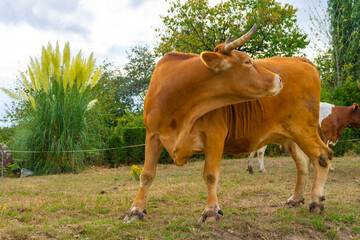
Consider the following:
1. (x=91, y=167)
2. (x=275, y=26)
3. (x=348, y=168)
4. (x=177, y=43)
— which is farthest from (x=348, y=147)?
(x=91, y=167)

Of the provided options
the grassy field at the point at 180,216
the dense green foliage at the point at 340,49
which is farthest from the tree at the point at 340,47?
the grassy field at the point at 180,216

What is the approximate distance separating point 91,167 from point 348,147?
10009 mm

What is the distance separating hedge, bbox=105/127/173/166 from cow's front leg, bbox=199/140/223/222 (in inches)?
320

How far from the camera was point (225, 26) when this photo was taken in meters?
17.3

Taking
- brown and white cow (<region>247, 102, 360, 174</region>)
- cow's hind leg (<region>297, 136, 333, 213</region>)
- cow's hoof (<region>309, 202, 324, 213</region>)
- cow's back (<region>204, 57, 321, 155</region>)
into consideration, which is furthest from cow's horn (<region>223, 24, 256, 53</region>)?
brown and white cow (<region>247, 102, 360, 174</region>)

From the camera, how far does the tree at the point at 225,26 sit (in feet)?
54.7

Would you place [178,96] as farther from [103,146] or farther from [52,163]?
[103,146]

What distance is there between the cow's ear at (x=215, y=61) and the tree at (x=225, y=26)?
43.1 feet

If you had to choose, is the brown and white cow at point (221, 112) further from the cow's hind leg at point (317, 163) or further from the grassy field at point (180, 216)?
the grassy field at point (180, 216)

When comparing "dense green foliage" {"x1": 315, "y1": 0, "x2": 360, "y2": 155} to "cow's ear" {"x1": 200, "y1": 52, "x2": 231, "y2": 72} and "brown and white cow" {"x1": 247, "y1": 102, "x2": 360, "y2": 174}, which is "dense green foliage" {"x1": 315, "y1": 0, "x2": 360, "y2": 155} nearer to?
"brown and white cow" {"x1": 247, "y1": 102, "x2": 360, "y2": 174}

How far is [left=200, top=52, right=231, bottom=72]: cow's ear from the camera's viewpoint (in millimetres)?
3349

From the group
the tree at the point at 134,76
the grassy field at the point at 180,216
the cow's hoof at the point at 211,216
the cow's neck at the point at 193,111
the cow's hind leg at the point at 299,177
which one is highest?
the tree at the point at 134,76

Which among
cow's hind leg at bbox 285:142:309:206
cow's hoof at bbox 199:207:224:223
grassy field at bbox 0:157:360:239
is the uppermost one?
cow's hind leg at bbox 285:142:309:206

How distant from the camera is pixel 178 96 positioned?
11.6 ft
